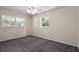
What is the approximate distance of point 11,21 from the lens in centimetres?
426

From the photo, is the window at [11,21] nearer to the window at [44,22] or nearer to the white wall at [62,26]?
the window at [44,22]

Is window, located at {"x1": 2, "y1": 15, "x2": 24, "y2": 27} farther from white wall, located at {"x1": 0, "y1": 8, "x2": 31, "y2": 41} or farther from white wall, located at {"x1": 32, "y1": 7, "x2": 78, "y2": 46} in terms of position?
white wall, located at {"x1": 32, "y1": 7, "x2": 78, "y2": 46}

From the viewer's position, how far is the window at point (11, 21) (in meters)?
3.85

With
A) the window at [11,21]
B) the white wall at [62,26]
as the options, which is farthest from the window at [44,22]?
the window at [11,21]

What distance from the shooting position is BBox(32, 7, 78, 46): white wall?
2.85m

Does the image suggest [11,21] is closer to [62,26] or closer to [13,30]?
[13,30]

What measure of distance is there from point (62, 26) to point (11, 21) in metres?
3.83

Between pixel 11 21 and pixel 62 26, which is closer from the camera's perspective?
pixel 62 26

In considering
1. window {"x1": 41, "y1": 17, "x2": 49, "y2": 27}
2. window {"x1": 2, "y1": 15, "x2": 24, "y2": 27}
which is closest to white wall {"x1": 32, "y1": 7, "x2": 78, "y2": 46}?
window {"x1": 41, "y1": 17, "x2": 49, "y2": 27}

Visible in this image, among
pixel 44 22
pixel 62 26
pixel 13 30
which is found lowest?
pixel 13 30

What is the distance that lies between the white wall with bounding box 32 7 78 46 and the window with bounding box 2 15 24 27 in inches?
88.5

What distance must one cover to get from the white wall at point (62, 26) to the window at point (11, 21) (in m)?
2.25

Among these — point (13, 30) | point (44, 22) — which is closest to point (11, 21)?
point (13, 30)
